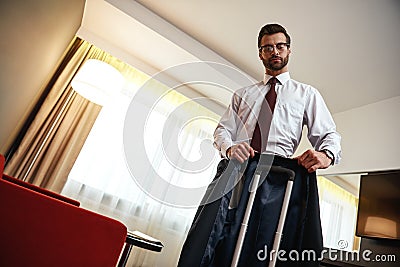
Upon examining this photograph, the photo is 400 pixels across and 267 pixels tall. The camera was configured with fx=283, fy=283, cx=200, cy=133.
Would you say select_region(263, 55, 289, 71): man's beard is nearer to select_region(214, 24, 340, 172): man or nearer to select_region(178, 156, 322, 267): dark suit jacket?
select_region(214, 24, 340, 172): man

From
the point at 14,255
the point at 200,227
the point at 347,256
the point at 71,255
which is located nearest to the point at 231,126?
the point at 200,227

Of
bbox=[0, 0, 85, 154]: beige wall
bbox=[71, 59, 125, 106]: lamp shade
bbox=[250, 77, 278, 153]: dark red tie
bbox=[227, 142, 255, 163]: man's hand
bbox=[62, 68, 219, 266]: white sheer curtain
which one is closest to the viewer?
bbox=[227, 142, 255, 163]: man's hand

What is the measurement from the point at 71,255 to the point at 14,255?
0.55 ft

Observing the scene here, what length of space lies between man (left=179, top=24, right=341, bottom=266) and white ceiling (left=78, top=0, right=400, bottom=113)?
→ 157cm

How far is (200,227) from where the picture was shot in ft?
2.77

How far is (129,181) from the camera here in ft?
10.2

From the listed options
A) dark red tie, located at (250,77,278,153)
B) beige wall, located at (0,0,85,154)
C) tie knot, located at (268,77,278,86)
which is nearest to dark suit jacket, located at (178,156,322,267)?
dark red tie, located at (250,77,278,153)

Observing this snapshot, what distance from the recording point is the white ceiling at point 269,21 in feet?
7.72

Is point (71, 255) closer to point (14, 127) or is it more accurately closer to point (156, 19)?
point (14, 127)

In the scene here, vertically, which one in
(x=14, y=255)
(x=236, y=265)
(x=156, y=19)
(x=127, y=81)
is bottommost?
(x=14, y=255)

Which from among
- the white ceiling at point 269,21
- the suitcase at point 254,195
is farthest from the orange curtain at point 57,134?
the suitcase at point 254,195

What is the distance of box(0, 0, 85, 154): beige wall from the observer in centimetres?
121

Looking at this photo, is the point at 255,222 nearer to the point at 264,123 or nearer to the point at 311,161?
the point at 311,161

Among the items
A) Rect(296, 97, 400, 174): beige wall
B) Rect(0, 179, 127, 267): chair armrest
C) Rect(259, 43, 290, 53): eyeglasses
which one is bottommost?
Rect(0, 179, 127, 267): chair armrest
